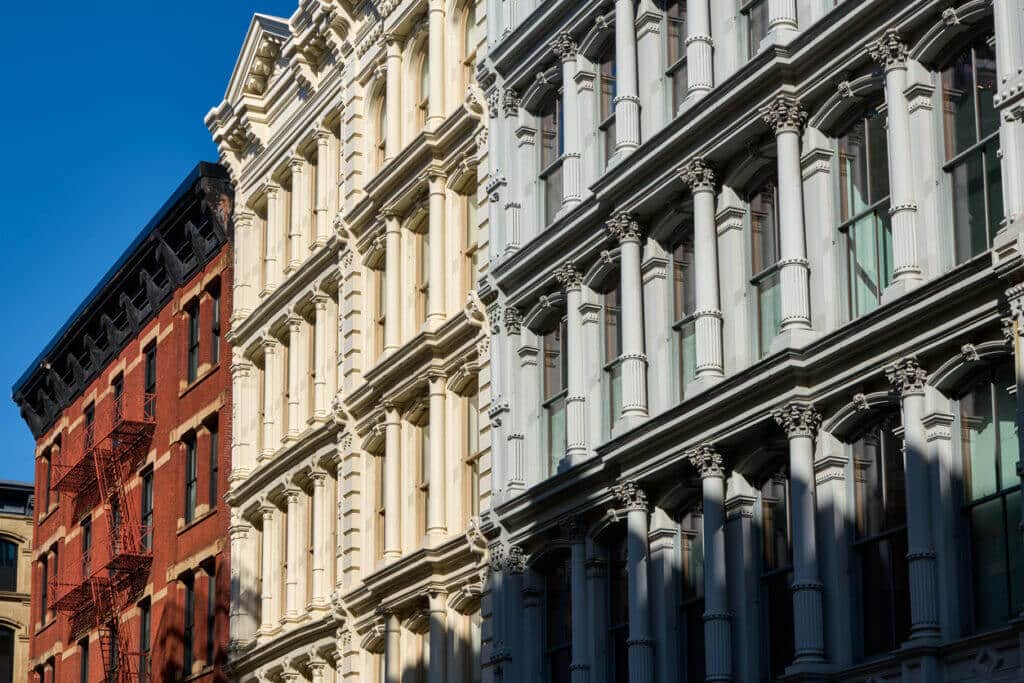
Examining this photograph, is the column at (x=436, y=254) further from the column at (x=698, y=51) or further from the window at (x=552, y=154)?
the column at (x=698, y=51)

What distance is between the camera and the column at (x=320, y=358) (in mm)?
41469

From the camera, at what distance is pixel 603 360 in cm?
3145

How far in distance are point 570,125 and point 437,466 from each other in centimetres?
691

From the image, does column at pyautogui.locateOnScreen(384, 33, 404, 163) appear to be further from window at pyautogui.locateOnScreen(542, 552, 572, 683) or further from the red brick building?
window at pyautogui.locateOnScreen(542, 552, 572, 683)

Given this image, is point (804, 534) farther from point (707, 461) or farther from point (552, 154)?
point (552, 154)

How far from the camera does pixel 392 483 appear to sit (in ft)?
122

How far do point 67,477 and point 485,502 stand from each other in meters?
25.5

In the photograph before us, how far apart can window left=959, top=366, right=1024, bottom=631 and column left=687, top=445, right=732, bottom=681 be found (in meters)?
4.72

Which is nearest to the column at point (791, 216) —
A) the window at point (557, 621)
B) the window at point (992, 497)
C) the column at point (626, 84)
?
the window at point (992, 497)

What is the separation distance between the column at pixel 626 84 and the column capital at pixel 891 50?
6456 mm

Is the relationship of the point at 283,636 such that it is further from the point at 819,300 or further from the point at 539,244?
the point at 819,300

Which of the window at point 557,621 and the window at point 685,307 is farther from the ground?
the window at point 685,307

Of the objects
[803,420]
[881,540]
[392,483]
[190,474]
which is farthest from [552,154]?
[190,474]

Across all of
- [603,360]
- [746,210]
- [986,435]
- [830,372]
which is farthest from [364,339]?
[986,435]
